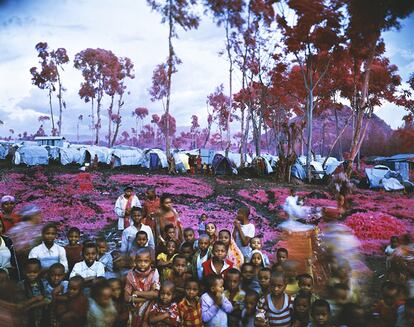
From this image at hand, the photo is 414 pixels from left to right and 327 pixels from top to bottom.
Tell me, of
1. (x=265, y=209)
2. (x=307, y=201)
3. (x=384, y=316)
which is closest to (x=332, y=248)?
(x=384, y=316)

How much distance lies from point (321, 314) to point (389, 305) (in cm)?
85

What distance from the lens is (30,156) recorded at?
22578 mm

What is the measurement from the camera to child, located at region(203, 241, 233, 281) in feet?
13.4

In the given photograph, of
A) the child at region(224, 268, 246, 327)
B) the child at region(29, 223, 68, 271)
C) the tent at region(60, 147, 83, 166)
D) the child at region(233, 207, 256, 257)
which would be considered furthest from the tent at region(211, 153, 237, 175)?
the child at region(224, 268, 246, 327)

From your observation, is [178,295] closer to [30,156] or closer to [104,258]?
[104,258]

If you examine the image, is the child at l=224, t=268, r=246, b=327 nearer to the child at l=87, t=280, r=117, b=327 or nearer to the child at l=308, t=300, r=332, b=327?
the child at l=308, t=300, r=332, b=327

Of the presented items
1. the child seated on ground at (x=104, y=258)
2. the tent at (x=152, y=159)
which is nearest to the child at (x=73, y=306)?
the child seated on ground at (x=104, y=258)

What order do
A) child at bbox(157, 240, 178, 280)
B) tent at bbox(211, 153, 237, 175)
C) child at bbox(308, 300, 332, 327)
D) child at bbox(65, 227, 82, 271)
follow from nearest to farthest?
child at bbox(308, 300, 332, 327), child at bbox(157, 240, 178, 280), child at bbox(65, 227, 82, 271), tent at bbox(211, 153, 237, 175)

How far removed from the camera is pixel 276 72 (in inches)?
998

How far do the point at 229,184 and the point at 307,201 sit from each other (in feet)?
16.1

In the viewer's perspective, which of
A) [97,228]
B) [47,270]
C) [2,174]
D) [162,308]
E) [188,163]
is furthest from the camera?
[188,163]

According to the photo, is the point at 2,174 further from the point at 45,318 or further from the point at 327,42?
the point at 327,42

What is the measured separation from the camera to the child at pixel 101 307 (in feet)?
11.1

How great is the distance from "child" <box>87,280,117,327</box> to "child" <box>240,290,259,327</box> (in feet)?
4.09
